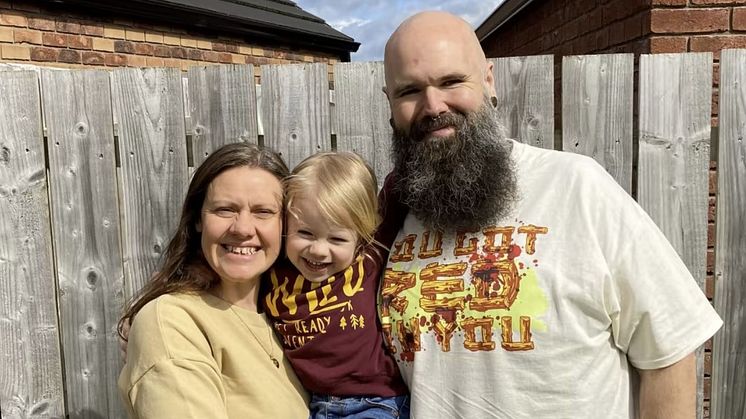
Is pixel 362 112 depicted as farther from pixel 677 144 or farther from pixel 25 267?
pixel 25 267

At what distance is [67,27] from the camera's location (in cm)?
502

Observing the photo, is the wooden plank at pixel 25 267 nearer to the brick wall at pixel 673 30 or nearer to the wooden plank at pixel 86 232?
the wooden plank at pixel 86 232

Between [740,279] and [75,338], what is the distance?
2.95 meters

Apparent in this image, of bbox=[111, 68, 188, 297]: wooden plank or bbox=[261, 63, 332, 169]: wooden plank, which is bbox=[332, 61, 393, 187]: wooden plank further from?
bbox=[111, 68, 188, 297]: wooden plank

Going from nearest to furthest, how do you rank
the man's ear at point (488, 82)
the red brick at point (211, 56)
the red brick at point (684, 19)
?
1. the man's ear at point (488, 82)
2. the red brick at point (684, 19)
3. the red brick at point (211, 56)

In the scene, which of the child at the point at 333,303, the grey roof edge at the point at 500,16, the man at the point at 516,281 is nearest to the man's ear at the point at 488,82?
the man at the point at 516,281

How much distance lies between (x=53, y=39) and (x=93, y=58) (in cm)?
36

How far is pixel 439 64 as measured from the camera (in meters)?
1.82

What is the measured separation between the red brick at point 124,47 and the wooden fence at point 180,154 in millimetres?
3217

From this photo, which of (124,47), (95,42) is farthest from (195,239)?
(124,47)

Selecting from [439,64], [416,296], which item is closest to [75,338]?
[416,296]

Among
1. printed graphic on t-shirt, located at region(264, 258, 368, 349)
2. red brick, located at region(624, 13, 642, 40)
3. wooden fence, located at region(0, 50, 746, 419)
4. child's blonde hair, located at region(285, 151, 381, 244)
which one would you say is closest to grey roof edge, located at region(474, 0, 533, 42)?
red brick, located at region(624, 13, 642, 40)

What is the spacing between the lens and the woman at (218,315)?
153cm

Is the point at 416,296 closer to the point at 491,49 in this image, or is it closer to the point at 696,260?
the point at 696,260
